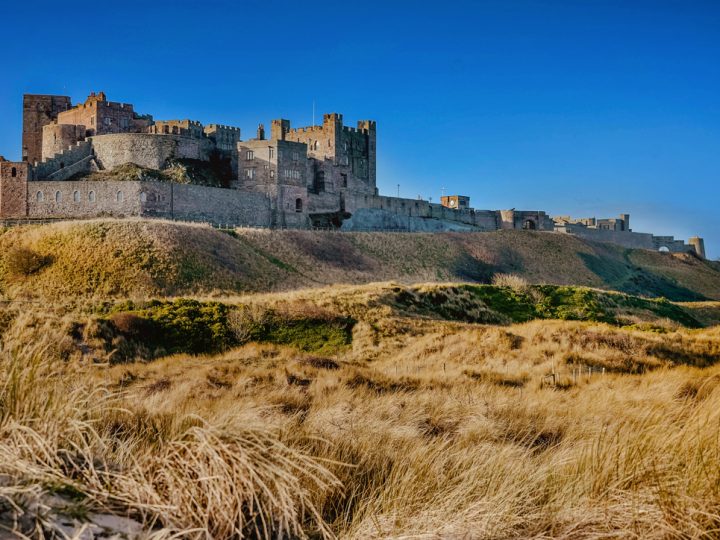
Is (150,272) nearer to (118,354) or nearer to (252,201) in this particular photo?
(118,354)

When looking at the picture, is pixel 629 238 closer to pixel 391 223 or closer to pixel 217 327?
pixel 391 223

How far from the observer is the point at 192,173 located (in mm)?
56156

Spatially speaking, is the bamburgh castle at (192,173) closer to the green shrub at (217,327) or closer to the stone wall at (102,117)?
the stone wall at (102,117)

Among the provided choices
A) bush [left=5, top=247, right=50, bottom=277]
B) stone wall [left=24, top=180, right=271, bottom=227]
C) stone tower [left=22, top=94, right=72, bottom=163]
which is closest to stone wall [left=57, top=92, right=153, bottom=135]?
stone tower [left=22, top=94, right=72, bottom=163]

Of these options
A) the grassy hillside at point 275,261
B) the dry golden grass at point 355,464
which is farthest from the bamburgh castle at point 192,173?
the dry golden grass at point 355,464

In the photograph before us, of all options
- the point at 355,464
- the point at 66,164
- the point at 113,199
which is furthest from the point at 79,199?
the point at 355,464

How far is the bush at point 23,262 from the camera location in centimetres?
3328

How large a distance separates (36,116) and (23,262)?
37287mm

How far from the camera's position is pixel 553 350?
15.7 metres

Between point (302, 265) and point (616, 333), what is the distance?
30568mm

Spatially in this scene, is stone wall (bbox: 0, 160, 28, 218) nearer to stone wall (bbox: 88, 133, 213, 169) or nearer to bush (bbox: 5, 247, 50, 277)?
stone wall (bbox: 88, 133, 213, 169)

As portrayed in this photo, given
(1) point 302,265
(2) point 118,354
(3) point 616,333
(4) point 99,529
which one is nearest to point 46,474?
(4) point 99,529

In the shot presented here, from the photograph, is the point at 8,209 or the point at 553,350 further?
the point at 8,209

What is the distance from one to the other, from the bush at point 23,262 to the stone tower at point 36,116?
32.9 m
